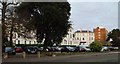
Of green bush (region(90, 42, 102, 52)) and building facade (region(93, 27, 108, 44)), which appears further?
building facade (region(93, 27, 108, 44))

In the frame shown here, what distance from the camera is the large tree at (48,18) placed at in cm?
5225

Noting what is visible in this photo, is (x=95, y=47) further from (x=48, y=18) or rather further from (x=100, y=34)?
(x=100, y=34)

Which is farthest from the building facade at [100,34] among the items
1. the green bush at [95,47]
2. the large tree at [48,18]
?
the large tree at [48,18]

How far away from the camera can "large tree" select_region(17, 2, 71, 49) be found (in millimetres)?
52250

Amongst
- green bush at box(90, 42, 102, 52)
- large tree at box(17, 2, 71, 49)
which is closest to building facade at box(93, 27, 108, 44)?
green bush at box(90, 42, 102, 52)

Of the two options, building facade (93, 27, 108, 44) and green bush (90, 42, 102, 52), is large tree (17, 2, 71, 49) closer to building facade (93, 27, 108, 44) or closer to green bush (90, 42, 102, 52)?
green bush (90, 42, 102, 52)

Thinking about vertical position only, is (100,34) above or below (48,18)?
above

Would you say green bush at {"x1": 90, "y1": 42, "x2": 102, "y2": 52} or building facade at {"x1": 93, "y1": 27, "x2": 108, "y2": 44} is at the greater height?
building facade at {"x1": 93, "y1": 27, "x2": 108, "y2": 44}

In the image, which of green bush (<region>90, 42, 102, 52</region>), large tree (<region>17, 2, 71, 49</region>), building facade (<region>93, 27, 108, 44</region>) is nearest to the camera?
large tree (<region>17, 2, 71, 49</region>)

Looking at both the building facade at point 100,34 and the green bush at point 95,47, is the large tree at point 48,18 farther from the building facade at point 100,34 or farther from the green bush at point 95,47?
the building facade at point 100,34

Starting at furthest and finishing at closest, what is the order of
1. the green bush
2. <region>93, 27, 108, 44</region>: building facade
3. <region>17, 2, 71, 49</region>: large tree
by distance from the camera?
<region>93, 27, 108, 44</region>: building facade → the green bush → <region>17, 2, 71, 49</region>: large tree

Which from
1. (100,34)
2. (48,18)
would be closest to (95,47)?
(48,18)

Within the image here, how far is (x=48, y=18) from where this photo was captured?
52625 mm

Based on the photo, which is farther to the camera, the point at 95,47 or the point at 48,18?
the point at 95,47
